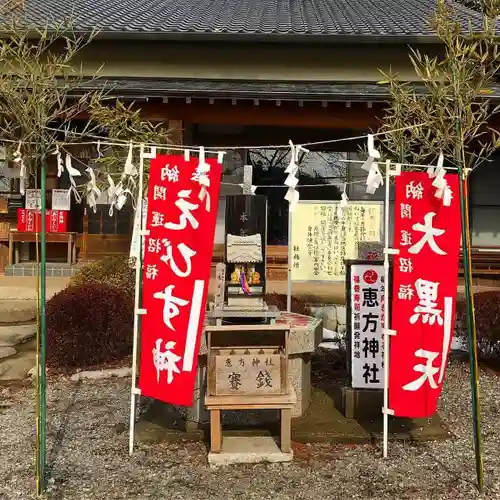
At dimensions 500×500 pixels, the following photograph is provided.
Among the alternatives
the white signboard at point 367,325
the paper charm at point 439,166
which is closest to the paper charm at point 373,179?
the paper charm at point 439,166

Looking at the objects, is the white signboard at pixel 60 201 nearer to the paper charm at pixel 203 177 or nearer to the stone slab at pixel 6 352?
the stone slab at pixel 6 352

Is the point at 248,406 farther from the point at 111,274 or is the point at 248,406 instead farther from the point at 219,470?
the point at 111,274

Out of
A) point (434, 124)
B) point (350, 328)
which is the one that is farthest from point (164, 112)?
point (434, 124)

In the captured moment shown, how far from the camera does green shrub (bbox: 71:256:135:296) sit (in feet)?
27.2

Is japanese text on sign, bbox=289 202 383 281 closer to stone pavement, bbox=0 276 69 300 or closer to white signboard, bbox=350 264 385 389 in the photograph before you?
white signboard, bbox=350 264 385 389

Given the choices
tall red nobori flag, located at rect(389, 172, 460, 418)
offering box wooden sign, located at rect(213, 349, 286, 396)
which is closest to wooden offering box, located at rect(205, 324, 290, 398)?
offering box wooden sign, located at rect(213, 349, 286, 396)

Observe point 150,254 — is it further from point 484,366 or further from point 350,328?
point 484,366

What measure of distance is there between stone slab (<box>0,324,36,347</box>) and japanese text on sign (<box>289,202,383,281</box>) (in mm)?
3841

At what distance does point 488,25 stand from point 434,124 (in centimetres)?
72

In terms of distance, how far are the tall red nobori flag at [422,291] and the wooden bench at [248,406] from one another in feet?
2.75

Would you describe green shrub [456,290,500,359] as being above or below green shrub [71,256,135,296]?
below

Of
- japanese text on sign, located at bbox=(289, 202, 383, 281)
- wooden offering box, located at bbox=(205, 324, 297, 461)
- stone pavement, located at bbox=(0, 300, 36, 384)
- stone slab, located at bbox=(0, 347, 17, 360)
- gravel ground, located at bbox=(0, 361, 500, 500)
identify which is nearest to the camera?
gravel ground, located at bbox=(0, 361, 500, 500)

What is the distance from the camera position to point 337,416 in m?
5.05

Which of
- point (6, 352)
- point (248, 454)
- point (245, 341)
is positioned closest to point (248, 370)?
point (245, 341)
